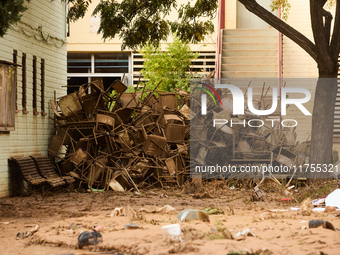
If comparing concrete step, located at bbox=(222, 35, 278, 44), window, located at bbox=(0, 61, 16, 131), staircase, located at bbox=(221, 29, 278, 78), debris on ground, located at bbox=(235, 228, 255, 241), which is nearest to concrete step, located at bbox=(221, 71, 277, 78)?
staircase, located at bbox=(221, 29, 278, 78)

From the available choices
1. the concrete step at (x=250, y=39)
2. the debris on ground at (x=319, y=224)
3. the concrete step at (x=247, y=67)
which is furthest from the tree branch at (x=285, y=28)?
the debris on ground at (x=319, y=224)

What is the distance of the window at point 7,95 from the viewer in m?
11.1

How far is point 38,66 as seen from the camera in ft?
44.7

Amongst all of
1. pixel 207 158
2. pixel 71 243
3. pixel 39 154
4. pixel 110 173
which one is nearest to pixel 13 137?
pixel 39 154

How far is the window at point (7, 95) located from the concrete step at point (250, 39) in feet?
24.6

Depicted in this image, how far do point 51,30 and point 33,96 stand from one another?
2.28 m

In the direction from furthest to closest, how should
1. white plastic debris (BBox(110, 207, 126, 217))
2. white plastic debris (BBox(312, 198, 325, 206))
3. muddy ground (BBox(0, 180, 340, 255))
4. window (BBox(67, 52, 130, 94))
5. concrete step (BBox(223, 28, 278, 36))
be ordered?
window (BBox(67, 52, 130, 94))
concrete step (BBox(223, 28, 278, 36))
white plastic debris (BBox(312, 198, 325, 206))
white plastic debris (BBox(110, 207, 126, 217))
muddy ground (BBox(0, 180, 340, 255))

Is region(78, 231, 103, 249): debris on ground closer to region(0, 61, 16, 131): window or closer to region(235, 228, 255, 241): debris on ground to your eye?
region(235, 228, 255, 241): debris on ground

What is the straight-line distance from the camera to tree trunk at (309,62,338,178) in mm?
10852

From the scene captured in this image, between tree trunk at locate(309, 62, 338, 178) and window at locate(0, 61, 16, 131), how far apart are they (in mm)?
7043

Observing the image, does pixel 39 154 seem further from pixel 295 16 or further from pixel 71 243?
pixel 295 16

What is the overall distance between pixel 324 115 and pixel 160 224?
5414 millimetres

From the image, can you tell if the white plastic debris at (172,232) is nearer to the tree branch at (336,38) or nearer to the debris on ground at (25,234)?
the debris on ground at (25,234)

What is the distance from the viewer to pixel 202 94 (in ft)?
44.7
